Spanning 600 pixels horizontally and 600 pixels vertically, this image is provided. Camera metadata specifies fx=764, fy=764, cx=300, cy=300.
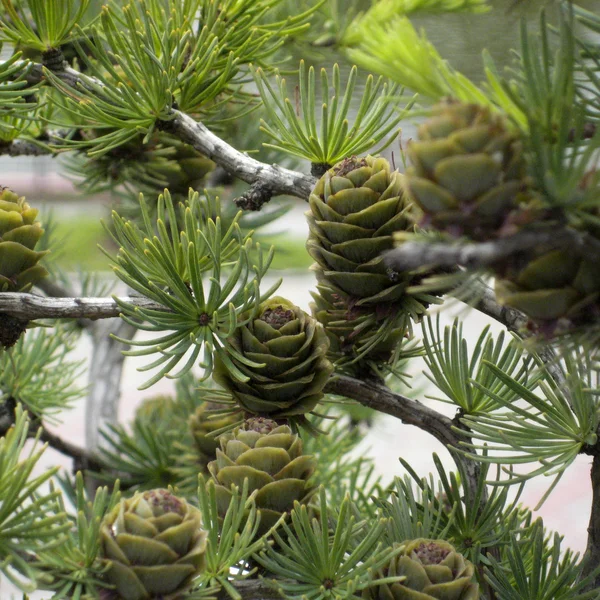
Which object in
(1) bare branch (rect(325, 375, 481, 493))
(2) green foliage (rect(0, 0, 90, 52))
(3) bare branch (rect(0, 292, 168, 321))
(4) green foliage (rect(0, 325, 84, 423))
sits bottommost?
(4) green foliage (rect(0, 325, 84, 423))

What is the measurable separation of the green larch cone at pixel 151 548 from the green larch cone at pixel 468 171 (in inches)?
4.0

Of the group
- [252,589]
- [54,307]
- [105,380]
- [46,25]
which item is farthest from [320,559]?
[105,380]

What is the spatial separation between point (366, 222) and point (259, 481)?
3.5 inches

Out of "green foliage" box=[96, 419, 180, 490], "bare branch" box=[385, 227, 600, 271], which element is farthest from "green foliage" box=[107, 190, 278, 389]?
"green foliage" box=[96, 419, 180, 490]

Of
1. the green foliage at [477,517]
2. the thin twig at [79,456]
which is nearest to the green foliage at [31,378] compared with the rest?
the thin twig at [79,456]

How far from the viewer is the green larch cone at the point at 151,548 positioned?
0.19 metres

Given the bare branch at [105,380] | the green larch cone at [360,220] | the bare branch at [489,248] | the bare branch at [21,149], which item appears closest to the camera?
the bare branch at [489,248]

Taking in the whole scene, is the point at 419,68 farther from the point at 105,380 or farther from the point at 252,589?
the point at 105,380

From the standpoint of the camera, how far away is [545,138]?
161 millimetres

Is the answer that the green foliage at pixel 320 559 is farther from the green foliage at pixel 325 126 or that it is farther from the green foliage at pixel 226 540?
the green foliage at pixel 325 126

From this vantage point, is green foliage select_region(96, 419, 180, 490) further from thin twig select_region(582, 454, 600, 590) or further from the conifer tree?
thin twig select_region(582, 454, 600, 590)

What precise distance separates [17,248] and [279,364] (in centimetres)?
10

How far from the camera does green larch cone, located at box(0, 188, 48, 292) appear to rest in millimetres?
271

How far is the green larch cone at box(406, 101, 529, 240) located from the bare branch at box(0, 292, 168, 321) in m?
0.13
